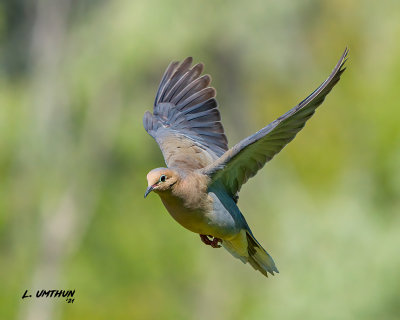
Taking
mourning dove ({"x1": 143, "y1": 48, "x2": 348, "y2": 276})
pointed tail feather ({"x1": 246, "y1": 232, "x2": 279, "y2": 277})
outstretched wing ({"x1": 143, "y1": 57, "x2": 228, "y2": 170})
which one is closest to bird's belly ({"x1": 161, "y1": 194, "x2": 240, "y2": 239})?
mourning dove ({"x1": 143, "y1": 48, "x2": 348, "y2": 276})

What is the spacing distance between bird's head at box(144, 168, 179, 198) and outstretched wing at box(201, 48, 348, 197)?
1.17 ft

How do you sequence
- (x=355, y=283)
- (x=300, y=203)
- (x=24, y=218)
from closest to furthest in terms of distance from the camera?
(x=355, y=283) < (x=300, y=203) < (x=24, y=218)

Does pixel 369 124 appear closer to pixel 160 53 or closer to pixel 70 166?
pixel 160 53

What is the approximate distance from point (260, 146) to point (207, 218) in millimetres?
605

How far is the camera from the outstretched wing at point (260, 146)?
6344mm

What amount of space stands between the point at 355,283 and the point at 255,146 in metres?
9.47

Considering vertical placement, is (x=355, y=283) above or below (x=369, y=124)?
below

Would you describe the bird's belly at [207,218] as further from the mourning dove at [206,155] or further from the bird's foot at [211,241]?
the bird's foot at [211,241]

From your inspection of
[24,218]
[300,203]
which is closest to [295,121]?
[300,203]

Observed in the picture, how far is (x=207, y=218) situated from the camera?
6.86 metres

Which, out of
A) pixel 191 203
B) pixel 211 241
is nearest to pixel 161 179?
pixel 191 203

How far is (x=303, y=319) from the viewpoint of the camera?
16594 millimetres

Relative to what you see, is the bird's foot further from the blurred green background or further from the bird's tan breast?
the blurred green background

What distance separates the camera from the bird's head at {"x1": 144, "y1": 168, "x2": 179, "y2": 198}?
255 inches
